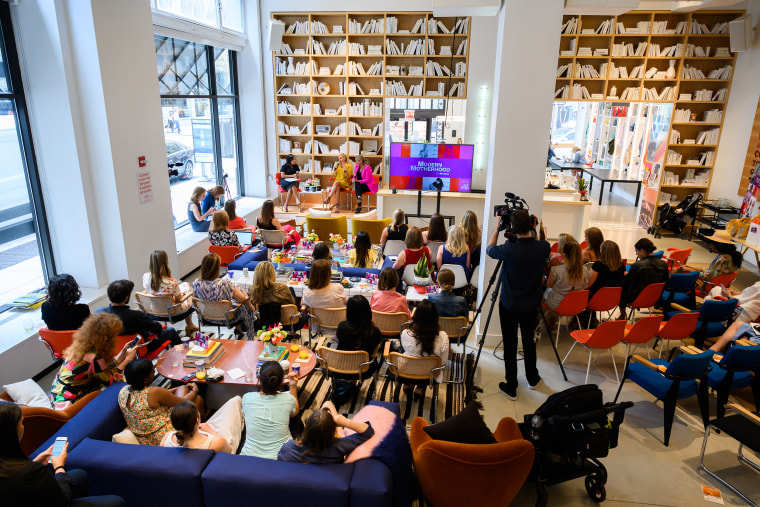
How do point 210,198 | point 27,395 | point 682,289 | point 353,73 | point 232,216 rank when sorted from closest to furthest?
1. point 27,395
2. point 682,289
3. point 232,216
4. point 210,198
5. point 353,73

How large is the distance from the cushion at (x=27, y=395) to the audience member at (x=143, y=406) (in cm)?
75

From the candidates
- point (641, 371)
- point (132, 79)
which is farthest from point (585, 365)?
point (132, 79)

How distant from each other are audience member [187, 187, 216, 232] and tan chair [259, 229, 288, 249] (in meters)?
1.42

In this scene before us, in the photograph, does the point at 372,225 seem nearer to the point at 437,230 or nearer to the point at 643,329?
the point at 437,230

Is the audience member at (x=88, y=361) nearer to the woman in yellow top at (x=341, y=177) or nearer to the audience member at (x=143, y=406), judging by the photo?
the audience member at (x=143, y=406)

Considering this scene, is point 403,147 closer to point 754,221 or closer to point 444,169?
point 444,169

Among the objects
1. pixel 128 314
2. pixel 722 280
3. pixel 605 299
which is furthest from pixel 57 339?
pixel 722 280

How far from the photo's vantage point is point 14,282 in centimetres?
546

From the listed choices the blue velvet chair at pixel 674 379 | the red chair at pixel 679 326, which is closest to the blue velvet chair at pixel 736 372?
the blue velvet chair at pixel 674 379

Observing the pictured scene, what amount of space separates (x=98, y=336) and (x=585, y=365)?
4643 millimetres

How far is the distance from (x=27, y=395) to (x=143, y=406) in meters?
1.04

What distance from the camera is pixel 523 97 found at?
509 cm

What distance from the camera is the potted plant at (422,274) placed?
17.8 ft

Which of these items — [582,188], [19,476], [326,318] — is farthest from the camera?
[582,188]
